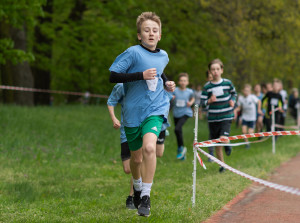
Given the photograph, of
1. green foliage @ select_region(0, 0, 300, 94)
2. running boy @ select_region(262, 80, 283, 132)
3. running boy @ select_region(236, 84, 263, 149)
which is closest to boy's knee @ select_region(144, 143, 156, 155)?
running boy @ select_region(236, 84, 263, 149)

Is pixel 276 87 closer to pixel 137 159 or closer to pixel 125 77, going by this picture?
pixel 137 159

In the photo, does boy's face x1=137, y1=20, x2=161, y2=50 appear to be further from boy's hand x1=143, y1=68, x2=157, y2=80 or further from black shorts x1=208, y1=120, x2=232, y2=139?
black shorts x1=208, y1=120, x2=232, y2=139

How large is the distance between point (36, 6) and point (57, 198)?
6.98 m

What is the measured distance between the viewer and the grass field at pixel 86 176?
6.16 metres

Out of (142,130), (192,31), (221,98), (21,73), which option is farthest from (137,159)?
(192,31)

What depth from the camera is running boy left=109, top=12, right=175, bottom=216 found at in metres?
5.19

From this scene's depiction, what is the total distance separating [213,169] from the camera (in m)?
9.80

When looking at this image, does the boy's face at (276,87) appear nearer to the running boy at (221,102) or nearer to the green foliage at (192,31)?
the green foliage at (192,31)

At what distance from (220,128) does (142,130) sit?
4256mm

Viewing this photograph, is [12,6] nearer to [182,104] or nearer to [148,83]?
[182,104]

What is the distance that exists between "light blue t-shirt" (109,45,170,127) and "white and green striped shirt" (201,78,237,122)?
3.91 m

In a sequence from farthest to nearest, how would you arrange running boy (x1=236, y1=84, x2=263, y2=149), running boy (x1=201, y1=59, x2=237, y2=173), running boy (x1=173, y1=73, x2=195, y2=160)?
running boy (x1=236, y1=84, x2=263, y2=149) < running boy (x1=173, y1=73, x2=195, y2=160) < running boy (x1=201, y1=59, x2=237, y2=173)

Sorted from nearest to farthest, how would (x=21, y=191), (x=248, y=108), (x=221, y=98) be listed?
(x=21, y=191) → (x=221, y=98) → (x=248, y=108)

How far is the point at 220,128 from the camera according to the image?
30.6 ft
